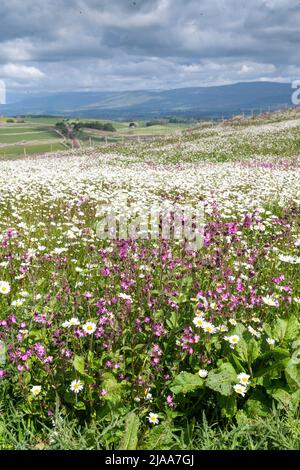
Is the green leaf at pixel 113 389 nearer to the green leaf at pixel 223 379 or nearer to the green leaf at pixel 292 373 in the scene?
the green leaf at pixel 223 379

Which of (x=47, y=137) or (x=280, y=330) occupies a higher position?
(x=47, y=137)

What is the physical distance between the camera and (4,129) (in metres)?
134

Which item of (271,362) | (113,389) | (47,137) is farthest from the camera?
(47,137)

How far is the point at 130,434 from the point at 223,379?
938 mm

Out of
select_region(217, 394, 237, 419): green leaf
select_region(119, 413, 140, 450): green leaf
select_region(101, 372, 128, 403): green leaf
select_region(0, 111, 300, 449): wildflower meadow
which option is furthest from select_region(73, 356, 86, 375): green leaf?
select_region(217, 394, 237, 419): green leaf

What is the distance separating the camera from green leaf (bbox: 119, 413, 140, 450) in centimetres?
319

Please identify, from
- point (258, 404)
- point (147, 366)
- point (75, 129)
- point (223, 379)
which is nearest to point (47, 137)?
point (75, 129)

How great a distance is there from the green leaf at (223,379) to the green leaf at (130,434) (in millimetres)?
709

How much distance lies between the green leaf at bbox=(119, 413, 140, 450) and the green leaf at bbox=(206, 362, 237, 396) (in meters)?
0.71

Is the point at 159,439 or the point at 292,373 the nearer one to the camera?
the point at 159,439

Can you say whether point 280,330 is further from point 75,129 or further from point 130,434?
point 75,129

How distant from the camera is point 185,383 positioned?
12.0ft

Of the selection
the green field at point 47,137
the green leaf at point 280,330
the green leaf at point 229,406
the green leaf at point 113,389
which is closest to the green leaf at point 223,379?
the green leaf at point 229,406

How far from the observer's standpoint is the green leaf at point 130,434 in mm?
3190
